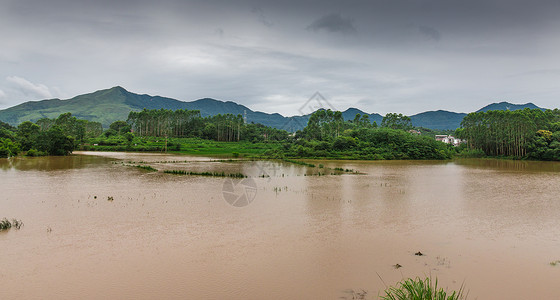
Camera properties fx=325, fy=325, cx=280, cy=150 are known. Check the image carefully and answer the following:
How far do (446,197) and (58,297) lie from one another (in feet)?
39.0

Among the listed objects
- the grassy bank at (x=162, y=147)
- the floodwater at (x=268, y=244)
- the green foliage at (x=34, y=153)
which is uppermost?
the grassy bank at (x=162, y=147)

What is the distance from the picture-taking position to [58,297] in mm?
4262

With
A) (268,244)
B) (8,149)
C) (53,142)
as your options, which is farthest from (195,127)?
(268,244)

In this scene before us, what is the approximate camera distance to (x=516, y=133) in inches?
1462

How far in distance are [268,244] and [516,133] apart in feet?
135

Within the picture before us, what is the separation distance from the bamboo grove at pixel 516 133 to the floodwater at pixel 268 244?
2943 cm

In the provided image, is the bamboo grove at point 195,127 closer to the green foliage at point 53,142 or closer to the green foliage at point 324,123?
the green foliage at point 324,123

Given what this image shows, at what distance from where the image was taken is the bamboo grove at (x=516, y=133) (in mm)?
35344

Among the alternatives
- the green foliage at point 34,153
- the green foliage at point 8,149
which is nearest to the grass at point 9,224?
the green foliage at point 8,149

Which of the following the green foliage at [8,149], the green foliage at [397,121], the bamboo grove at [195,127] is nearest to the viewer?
the green foliage at [8,149]

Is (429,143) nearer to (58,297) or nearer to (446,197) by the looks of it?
(446,197)

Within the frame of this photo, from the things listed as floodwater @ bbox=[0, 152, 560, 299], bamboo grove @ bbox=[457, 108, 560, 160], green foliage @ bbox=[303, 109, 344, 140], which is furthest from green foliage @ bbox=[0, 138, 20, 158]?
bamboo grove @ bbox=[457, 108, 560, 160]

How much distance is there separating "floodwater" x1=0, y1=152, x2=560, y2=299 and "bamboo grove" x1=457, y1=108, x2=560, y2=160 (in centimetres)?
2943

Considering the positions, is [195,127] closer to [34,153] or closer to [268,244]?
[34,153]
